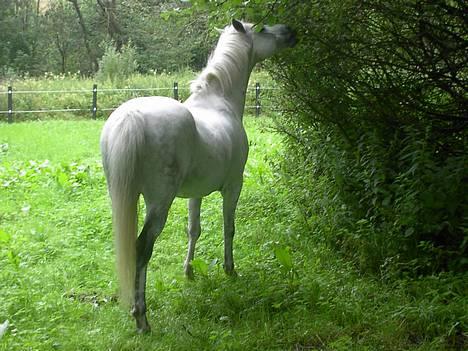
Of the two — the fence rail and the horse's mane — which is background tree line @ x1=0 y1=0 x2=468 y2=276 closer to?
the horse's mane

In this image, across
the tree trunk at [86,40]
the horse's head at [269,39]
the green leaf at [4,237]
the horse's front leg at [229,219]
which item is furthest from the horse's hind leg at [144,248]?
the tree trunk at [86,40]

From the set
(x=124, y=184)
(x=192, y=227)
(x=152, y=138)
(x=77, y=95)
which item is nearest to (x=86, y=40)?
(x=77, y=95)

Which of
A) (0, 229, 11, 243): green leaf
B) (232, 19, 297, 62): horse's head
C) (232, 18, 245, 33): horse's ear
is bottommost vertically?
(0, 229, 11, 243): green leaf

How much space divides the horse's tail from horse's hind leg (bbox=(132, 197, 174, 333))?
0.10 m

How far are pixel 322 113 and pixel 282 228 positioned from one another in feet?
4.30

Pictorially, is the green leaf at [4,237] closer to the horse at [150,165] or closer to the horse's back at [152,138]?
the horse at [150,165]

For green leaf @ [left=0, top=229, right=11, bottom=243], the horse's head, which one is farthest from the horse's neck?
green leaf @ [left=0, top=229, right=11, bottom=243]

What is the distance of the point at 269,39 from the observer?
5.06 metres

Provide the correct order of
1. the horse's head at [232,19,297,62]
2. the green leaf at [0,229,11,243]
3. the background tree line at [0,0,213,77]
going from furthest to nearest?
1. the background tree line at [0,0,213,77]
2. the green leaf at [0,229,11,243]
3. the horse's head at [232,19,297,62]

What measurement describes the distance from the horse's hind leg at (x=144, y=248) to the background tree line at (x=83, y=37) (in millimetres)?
23950

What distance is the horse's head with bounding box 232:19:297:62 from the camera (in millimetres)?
4988

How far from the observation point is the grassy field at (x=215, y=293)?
3.43 meters

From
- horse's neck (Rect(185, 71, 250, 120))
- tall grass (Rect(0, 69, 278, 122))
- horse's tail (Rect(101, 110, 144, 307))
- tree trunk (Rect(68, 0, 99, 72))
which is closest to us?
horse's tail (Rect(101, 110, 144, 307))

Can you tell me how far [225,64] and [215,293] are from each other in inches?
73.5
